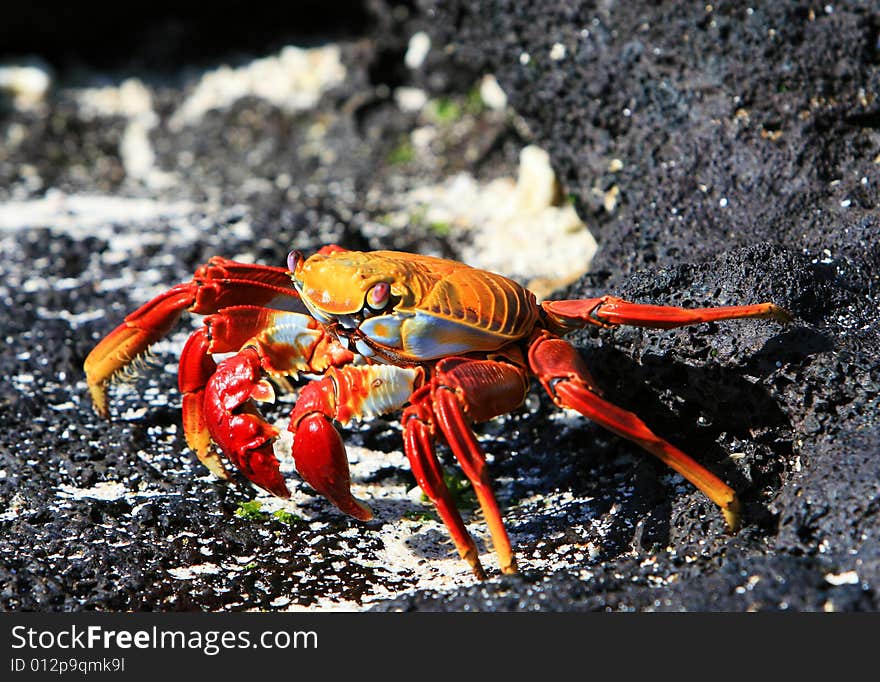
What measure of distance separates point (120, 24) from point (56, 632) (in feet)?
24.4

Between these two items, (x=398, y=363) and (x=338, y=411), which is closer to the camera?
(x=338, y=411)

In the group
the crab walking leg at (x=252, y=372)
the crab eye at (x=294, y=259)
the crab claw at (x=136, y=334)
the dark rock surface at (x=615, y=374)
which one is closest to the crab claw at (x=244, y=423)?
the crab walking leg at (x=252, y=372)

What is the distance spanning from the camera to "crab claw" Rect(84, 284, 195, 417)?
4004 mm

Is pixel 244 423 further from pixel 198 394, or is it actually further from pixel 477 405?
pixel 477 405

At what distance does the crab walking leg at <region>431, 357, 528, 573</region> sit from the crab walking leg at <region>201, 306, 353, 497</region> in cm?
64

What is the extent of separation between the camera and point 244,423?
3.49m

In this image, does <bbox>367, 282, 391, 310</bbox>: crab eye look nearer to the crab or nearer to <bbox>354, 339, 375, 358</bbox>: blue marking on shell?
the crab

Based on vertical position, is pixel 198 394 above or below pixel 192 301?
below

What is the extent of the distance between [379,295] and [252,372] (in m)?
0.62

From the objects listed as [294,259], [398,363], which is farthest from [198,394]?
[398,363]

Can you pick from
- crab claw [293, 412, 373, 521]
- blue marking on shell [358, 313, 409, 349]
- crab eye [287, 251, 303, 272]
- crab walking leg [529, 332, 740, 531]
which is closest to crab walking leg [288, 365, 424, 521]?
crab claw [293, 412, 373, 521]

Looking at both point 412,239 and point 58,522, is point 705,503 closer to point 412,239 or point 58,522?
point 58,522

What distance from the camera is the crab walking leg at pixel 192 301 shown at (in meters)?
3.96

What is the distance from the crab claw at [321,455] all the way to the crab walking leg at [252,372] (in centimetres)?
19
